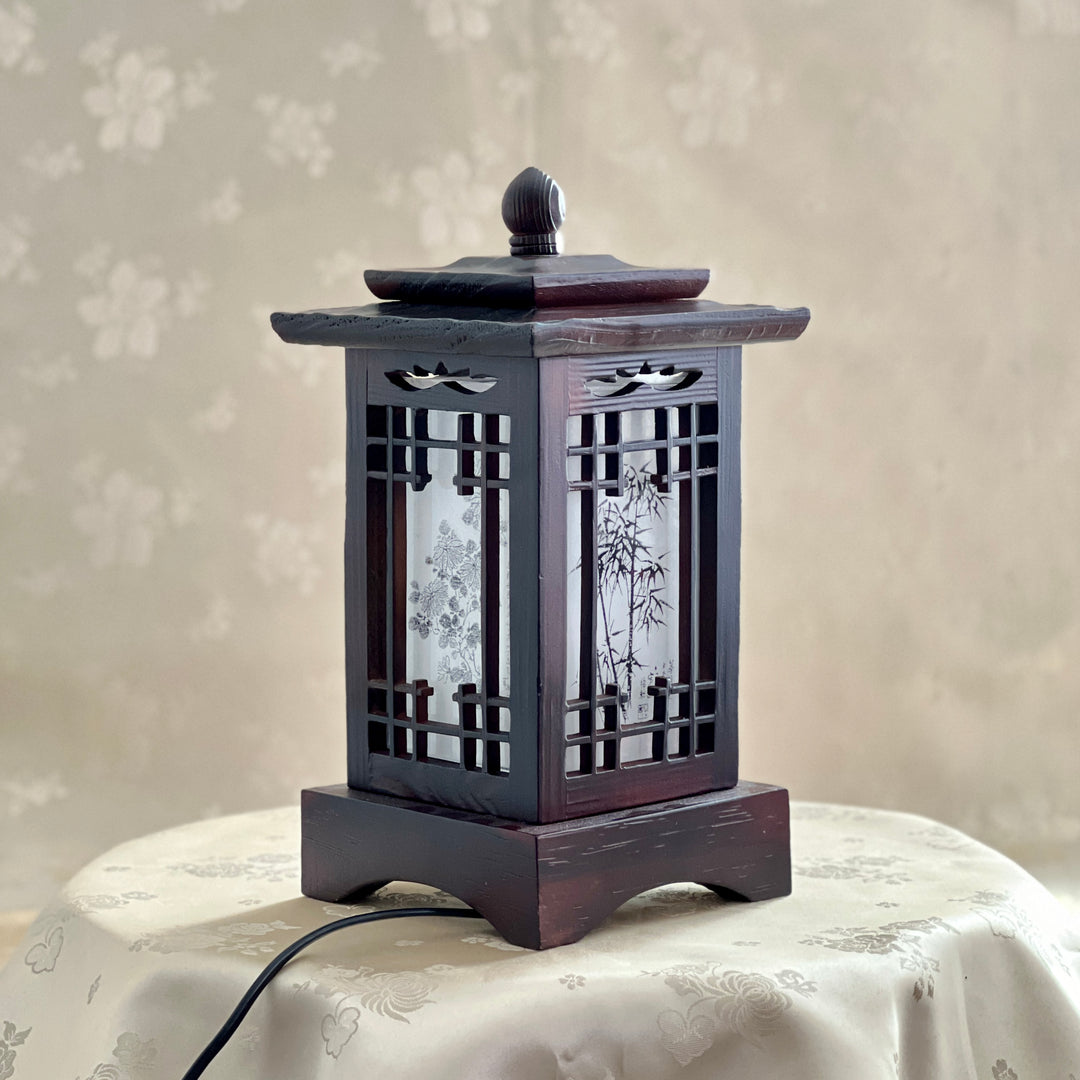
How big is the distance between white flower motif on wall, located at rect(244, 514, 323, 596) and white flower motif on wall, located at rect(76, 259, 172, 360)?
11.5 inches

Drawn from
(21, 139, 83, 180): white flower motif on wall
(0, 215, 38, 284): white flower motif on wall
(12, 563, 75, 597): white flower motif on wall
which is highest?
(21, 139, 83, 180): white flower motif on wall

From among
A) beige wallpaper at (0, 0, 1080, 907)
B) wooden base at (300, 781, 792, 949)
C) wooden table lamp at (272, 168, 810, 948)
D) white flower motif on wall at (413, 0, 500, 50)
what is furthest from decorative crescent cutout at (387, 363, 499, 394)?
white flower motif on wall at (413, 0, 500, 50)

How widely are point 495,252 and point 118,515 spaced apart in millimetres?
646

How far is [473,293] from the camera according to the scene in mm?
1167

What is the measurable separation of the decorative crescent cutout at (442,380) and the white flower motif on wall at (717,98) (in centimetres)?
133

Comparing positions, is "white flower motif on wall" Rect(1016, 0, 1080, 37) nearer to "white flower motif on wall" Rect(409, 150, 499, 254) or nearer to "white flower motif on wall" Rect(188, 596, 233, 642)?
"white flower motif on wall" Rect(409, 150, 499, 254)

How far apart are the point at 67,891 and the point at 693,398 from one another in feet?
2.04

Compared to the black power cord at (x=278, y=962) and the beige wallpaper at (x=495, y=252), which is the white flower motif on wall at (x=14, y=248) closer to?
the beige wallpaper at (x=495, y=252)

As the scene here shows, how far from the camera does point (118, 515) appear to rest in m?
2.32

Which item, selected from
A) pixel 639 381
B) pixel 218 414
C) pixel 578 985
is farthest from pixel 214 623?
pixel 578 985

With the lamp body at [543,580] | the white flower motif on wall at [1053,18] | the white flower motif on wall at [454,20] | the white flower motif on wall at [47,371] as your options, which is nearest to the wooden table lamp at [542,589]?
the lamp body at [543,580]

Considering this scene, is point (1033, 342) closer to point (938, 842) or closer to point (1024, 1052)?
point (938, 842)

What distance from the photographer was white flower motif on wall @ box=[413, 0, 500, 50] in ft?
7.70

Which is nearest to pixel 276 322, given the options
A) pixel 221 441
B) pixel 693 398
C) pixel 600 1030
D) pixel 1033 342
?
pixel 693 398
